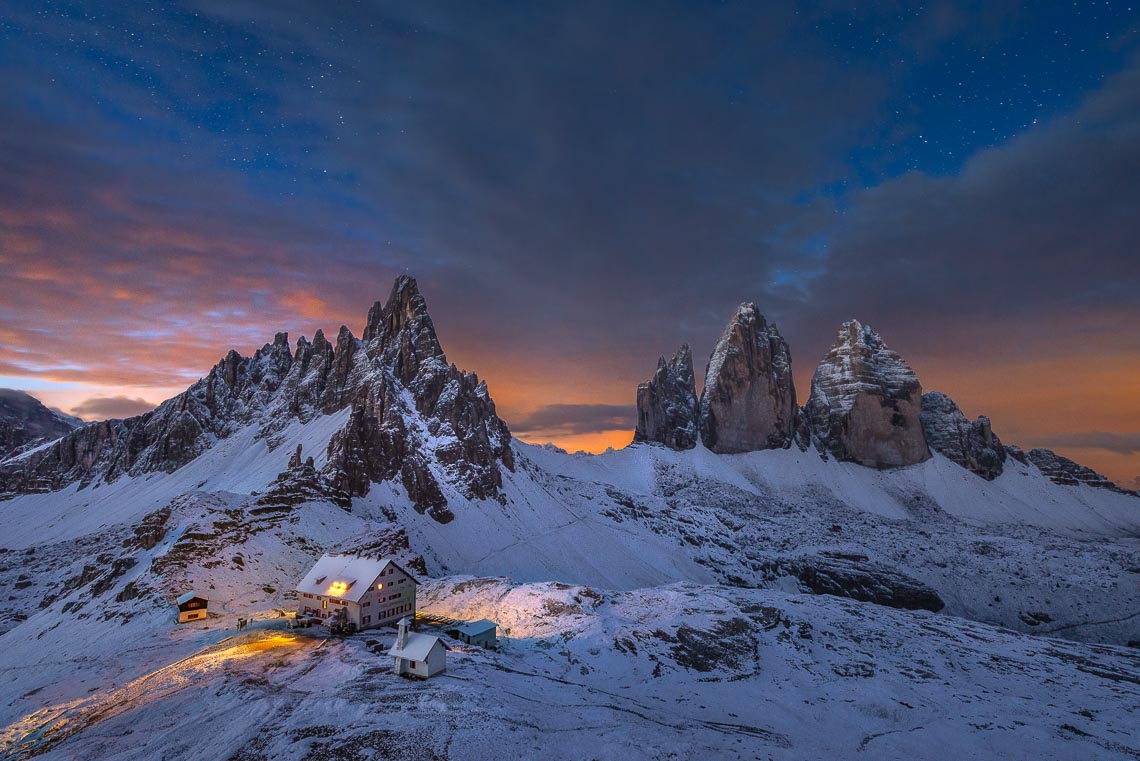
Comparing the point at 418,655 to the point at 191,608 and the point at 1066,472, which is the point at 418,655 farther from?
the point at 1066,472

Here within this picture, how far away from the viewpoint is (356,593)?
1779 inches

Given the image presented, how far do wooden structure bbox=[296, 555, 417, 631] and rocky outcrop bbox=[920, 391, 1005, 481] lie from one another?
20430 centimetres

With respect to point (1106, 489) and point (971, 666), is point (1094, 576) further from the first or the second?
point (1106, 489)

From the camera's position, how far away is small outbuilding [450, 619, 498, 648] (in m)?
42.8

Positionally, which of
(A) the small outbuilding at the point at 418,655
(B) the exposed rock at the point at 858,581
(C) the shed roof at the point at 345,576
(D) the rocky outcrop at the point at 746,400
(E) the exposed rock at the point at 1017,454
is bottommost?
(B) the exposed rock at the point at 858,581

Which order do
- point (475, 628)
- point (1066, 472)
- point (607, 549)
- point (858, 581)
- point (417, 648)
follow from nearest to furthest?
point (417, 648)
point (475, 628)
point (858, 581)
point (607, 549)
point (1066, 472)

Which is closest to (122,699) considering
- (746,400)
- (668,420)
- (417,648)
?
(417,648)

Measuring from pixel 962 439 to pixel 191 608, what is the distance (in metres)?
226

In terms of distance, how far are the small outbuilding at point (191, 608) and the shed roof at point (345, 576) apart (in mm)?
9156

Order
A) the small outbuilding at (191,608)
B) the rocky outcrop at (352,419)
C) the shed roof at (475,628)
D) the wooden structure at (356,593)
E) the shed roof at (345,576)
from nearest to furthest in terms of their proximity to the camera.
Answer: the shed roof at (475,628) → the wooden structure at (356,593) → the shed roof at (345,576) → the small outbuilding at (191,608) → the rocky outcrop at (352,419)

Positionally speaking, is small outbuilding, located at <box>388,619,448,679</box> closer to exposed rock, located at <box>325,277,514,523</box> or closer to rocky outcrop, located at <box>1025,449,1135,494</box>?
exposed rock, located at <box>325,277,514,523</box>

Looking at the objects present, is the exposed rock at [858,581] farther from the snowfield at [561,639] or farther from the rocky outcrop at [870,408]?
the rocky outcrop at [870,408]

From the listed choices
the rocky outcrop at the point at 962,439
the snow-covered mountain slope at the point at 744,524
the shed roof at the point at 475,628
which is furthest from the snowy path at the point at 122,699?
the rocky outcrop at the point at 962,439

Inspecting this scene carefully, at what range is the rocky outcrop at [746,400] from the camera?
188 meters
